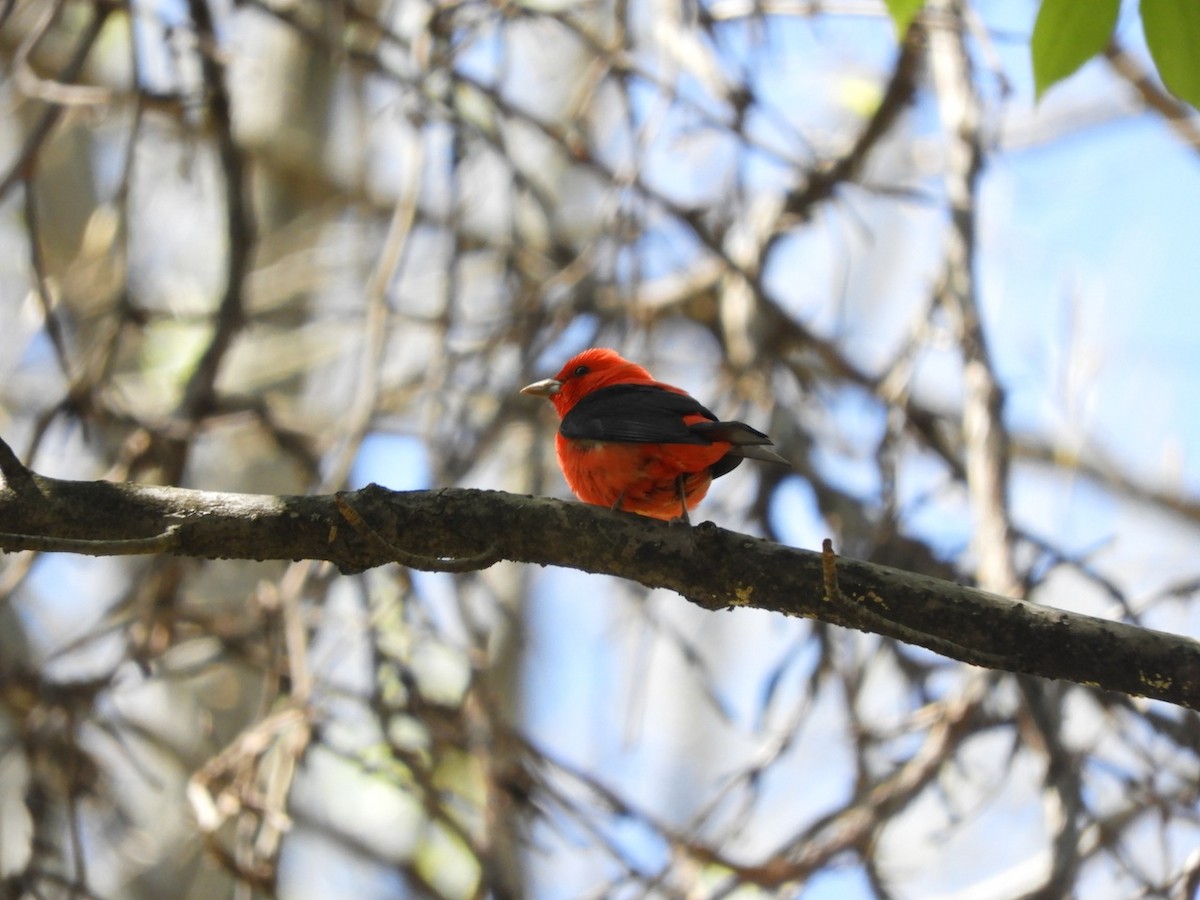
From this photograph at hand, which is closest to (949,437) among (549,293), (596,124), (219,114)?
(549,293)

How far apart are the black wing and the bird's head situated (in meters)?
0.42

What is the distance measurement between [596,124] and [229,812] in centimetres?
493

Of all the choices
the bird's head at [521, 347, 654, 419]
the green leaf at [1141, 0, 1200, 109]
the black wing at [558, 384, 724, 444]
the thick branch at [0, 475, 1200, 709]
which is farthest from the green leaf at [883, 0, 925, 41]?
the bird's head at [521, 347, 654, 419]

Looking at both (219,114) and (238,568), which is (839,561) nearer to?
(219,114)

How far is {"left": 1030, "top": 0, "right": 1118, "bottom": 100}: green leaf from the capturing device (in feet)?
6.91

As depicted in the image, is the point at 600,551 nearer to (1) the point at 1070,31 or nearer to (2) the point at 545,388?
(1) the point at 1070,31

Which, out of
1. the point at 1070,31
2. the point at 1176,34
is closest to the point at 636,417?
the point at 1070,31

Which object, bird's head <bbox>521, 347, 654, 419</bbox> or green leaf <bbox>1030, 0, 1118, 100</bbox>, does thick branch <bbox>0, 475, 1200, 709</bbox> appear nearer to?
green leaf <bbox>1030, 0, 1118, 100</bbox>

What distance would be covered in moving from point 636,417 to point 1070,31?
5.87 feet

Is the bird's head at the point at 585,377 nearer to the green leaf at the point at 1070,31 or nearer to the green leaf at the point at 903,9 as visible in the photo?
the green leaf at the point at 903,9

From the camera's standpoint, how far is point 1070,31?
2127 millimetres

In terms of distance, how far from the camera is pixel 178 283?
27.8 feet

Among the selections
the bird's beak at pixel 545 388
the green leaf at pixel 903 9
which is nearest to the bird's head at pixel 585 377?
the bird's beak at pixel 545 388

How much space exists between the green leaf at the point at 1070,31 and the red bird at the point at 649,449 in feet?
4.42
